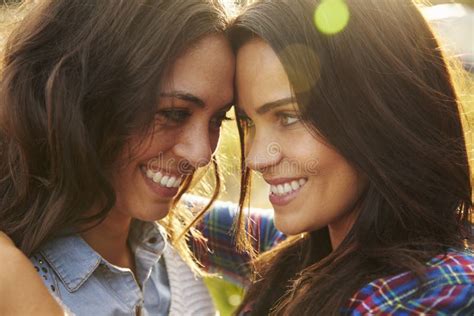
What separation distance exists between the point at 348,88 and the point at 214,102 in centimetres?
48

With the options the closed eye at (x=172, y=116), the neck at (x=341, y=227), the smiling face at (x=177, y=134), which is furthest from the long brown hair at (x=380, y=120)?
the closed eye at (x=172, y=116)

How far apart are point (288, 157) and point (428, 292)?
61cm

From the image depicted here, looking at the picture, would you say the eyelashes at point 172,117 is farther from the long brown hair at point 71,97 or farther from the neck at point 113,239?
the neck at point 113,239

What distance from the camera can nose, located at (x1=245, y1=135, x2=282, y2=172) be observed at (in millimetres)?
2084

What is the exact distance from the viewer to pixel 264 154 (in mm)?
2105

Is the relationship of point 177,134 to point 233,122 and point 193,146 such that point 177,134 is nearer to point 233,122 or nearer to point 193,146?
point 193,146

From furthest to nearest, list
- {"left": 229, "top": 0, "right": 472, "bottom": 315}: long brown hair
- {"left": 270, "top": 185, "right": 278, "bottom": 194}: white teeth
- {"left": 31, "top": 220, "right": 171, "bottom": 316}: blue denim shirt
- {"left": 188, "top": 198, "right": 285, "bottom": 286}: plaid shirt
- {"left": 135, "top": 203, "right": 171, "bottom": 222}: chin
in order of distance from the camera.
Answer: {"left": 188, "top": 198, "right": 285, "bottom": 286}: plaid shirt → {"left": 135, "top": 203, "right": 171, "bottom": 222}: chin → {"left": 270, "top": 185, "right": 278, "bottom": 194}: white teeth → {"left": 31, "top": 220, "right": 171, "bottom": 316}: blue denim shirt → {"left": 229, "top": 0, "right": 472, "bottom": 315}: long brown hair

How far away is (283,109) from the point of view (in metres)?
2.04

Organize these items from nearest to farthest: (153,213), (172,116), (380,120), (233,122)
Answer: (380,120)
(172,116)
(153,213)
(233,122)

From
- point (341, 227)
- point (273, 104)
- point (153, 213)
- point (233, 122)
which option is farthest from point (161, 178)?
point (233, 122)

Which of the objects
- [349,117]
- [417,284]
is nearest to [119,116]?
[349,117]

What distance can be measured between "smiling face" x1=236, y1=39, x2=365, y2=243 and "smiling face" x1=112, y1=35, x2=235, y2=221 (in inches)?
3.4

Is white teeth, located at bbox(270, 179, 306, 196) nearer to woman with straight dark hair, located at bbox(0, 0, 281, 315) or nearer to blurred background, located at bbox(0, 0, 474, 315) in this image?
woman with straight dark hair, located at bbox(0, 0, 281, 315)

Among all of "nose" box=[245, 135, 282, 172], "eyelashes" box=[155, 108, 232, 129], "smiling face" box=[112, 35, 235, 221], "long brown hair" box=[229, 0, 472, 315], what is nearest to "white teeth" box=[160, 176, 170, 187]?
"smiling face" box=[112, 35, 235, 221]
